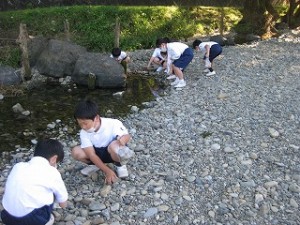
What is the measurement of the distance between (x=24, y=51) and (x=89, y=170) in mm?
5968

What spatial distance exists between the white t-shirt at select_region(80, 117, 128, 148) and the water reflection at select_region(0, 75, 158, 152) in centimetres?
273

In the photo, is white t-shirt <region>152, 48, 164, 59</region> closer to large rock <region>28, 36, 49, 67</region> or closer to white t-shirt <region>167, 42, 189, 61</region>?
white t-shirt <region>167, 42, 189, 61</region>

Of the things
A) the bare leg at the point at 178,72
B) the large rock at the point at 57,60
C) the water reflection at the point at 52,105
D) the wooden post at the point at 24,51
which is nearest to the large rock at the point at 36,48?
the large rock at the point at 57,60

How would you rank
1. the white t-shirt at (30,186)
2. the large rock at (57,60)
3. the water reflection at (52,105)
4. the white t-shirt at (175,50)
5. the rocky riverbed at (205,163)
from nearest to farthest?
the white t-shirt at (30,186)
the rocky riverbed at (205,163)
the water reflection at (52,105)
the white t-shirt at (175,50)
the large rock at (57,60)

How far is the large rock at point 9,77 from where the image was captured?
10336mm

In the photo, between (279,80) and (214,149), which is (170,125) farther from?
(279,80)

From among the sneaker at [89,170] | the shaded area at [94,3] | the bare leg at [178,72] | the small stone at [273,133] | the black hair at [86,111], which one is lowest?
the shaded area at [94,3]

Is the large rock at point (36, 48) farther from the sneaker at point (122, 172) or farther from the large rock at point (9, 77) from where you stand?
the sneaker at point (122, 172)

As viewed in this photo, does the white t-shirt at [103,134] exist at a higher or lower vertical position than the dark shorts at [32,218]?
higher

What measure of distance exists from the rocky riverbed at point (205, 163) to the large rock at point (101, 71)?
1.42 meters

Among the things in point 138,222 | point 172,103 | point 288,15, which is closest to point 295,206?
point 138,222

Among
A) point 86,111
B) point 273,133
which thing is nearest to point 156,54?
point 273,133

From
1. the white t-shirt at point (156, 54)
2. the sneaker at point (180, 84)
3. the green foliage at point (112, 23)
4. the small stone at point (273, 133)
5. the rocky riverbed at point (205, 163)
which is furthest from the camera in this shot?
the green foliage at point (112, 23)

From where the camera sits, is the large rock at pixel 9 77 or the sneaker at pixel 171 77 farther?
the sneaker at pixel 171 77
